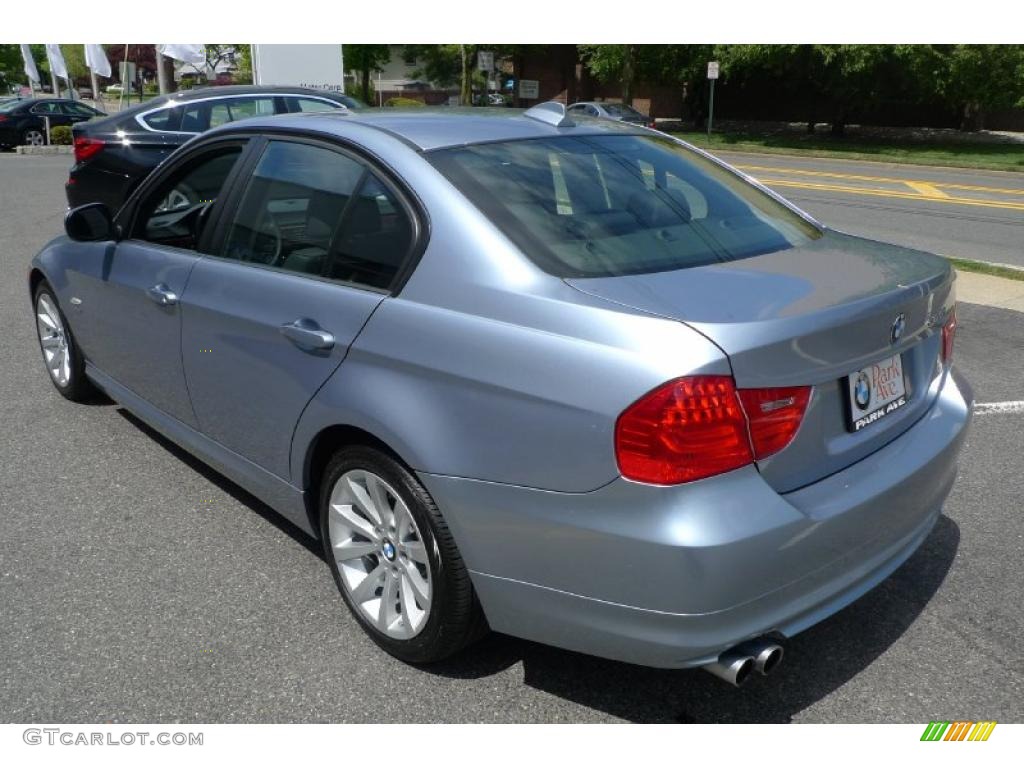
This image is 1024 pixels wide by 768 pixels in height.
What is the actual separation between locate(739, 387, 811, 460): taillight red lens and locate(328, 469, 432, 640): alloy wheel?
1.02 metres

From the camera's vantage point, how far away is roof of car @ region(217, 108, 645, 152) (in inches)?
129

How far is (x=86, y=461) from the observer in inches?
185

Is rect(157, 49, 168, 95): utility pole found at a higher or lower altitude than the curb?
higher

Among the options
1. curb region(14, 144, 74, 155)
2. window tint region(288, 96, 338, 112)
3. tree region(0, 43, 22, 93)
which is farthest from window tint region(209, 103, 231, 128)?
tree region(0, 43, 22, 93)

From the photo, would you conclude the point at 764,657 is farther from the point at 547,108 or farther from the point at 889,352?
the point at 547,108

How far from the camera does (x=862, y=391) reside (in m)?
2.69

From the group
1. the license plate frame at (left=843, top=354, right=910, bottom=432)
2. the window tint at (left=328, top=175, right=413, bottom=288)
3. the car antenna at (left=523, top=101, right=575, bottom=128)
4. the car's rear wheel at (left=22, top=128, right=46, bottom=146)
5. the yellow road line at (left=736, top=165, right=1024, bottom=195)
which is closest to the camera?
the license plate frame at (left=843, top=354, right=910, bottom=432)

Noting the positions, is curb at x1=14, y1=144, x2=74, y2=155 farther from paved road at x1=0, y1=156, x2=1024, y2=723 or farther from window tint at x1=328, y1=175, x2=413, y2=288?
window tint at x1=328, y1=175, x2=413, y2=288

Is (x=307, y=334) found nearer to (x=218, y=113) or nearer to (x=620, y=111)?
(x=218, y=113)

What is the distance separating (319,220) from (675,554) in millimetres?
1747

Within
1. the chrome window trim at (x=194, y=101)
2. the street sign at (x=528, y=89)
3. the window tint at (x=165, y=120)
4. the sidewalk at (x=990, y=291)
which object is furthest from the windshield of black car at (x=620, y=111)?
the sidewalk at (x=990, y=291)

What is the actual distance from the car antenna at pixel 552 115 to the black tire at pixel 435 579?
1.44 metres

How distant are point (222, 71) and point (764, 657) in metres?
73.1

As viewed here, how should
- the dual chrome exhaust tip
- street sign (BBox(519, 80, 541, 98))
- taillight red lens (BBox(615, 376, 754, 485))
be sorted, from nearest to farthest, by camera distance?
1. taillight red lens (BBox(615, 376, 754, 485))
2. the dual chrome exhaust tip
3. street sign (BBox(519, 80, 541, 98))
